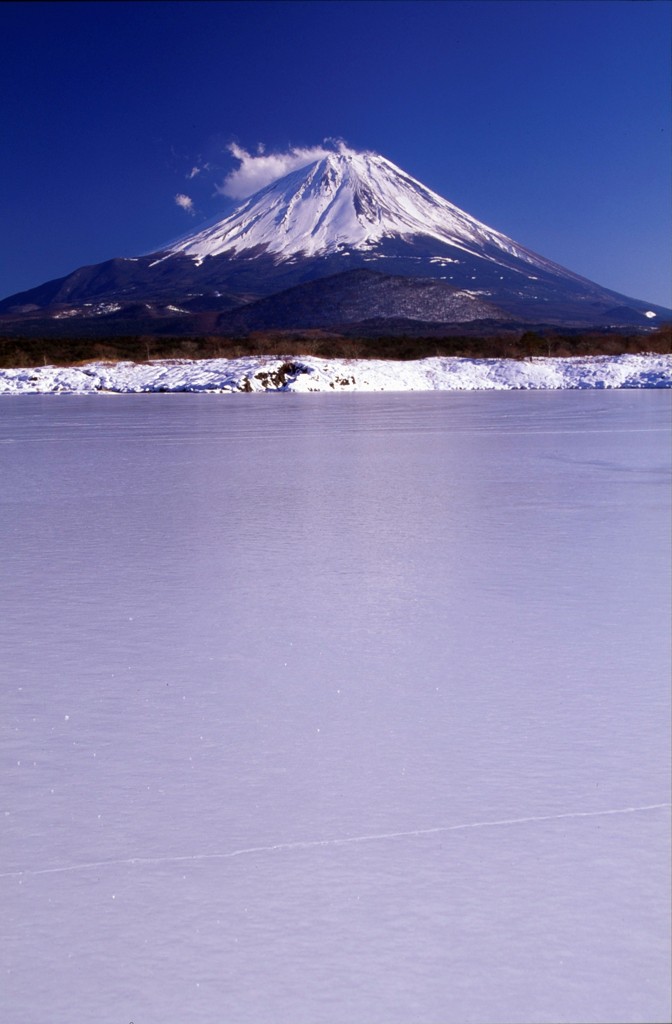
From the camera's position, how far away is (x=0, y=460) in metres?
6.62

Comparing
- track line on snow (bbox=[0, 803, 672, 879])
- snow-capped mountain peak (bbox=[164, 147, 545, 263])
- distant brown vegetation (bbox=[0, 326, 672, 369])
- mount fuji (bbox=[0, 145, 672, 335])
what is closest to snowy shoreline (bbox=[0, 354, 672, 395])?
distant brown vegetation (bbox=[0, 326, 672, 369])

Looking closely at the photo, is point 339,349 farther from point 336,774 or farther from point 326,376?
point 336,774

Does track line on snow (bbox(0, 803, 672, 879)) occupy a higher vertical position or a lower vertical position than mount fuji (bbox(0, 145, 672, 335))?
lower

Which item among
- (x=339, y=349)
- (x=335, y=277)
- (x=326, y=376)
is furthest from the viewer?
(x=335, y=277)

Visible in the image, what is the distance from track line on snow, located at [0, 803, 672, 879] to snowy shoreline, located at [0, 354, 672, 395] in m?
17.2

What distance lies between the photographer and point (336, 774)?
1.53m

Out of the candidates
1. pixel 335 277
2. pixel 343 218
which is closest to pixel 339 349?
pixel 335 277

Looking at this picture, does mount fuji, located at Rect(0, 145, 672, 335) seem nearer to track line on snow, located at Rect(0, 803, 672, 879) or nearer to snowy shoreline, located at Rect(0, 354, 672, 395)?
snowy shoreline, located at Rect(0, 354, 672, 395)

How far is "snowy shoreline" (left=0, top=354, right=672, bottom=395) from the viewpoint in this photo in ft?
61.3

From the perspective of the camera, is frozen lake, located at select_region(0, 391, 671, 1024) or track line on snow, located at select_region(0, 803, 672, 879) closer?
frozen lake, located at select_region(0, 391, 671, 1024)

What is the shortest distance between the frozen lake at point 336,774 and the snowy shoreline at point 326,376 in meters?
15.1

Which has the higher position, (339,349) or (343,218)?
(343,218)

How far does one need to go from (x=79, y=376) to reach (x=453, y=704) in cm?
1851

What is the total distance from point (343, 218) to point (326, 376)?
119m
